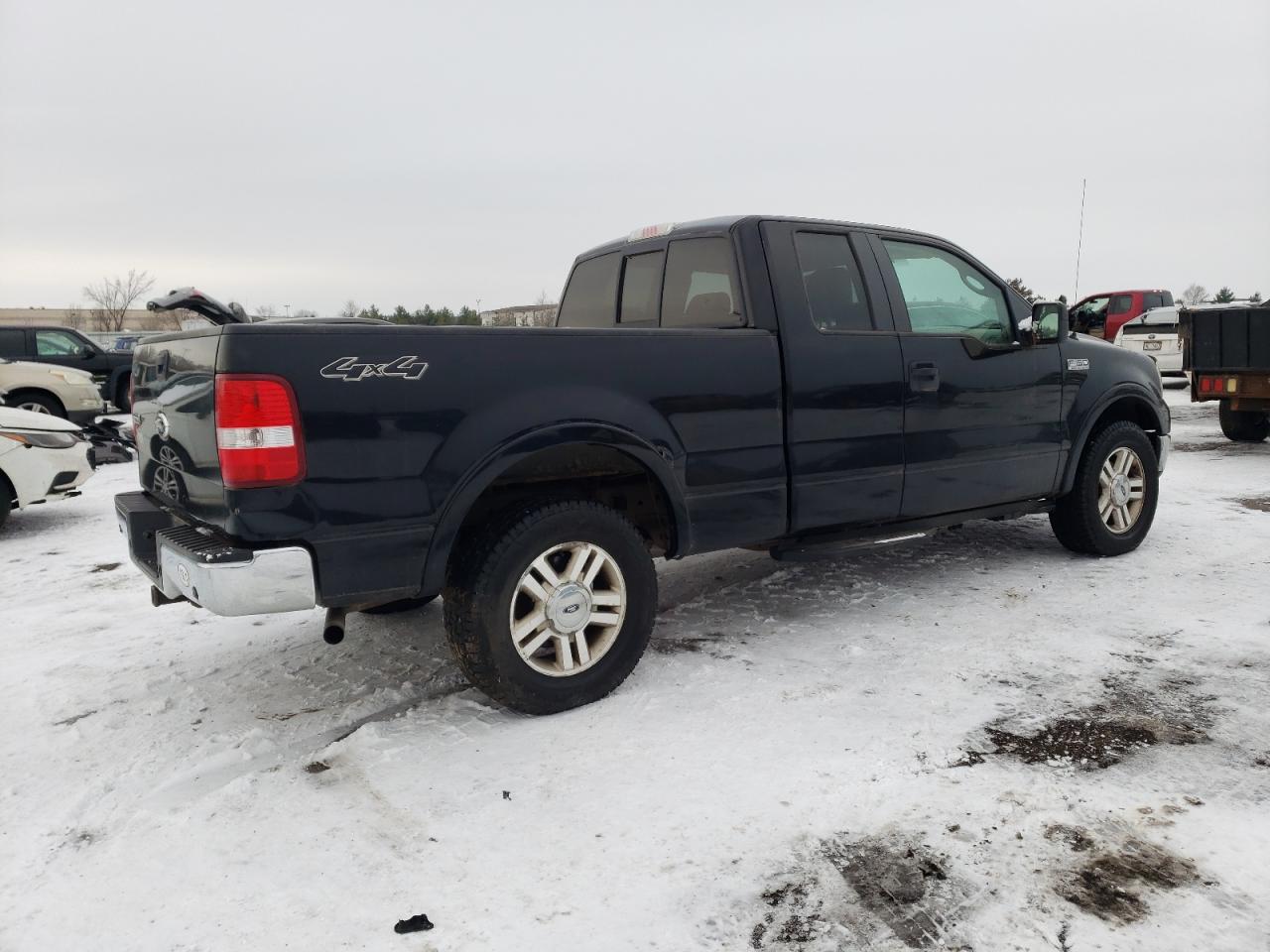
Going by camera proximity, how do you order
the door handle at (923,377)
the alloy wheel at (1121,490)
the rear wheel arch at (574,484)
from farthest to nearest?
the alloy wheel at (1121,490) < the door handle at (923,377) < the rear wheel arch at (574,484)

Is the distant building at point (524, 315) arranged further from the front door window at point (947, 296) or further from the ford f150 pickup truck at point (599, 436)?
the front door window at point (947, 296)

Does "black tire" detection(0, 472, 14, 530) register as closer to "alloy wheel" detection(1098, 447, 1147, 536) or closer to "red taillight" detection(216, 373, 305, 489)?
"red taillight" detection(216, 373, 305, 489)

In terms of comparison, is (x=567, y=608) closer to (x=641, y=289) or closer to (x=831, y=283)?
(x=641, y=289)

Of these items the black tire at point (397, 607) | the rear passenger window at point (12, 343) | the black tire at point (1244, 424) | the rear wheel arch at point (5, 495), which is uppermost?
the rear passenger window at point (12, 343)

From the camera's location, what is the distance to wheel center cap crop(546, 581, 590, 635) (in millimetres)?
3379

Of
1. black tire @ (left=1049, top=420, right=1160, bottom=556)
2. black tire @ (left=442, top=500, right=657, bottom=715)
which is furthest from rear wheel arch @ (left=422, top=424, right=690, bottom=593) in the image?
black tire @ (left=1049, top=420, right=1160, bottom=556)

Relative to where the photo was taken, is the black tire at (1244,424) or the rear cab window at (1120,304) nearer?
the black tire at (1244,424)

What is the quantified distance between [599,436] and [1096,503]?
3.54 meters

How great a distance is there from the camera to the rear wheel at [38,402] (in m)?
12.4

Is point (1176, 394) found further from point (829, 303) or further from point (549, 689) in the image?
point (549, 689)

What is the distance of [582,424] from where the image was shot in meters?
3.36

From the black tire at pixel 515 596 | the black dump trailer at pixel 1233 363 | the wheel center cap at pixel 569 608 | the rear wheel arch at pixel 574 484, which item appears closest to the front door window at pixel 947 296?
the rear wheel arch at pixel 574 484

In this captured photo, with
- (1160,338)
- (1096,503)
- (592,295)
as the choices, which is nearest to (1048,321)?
(1096,503)

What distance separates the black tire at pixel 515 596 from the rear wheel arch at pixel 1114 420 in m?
3.02
